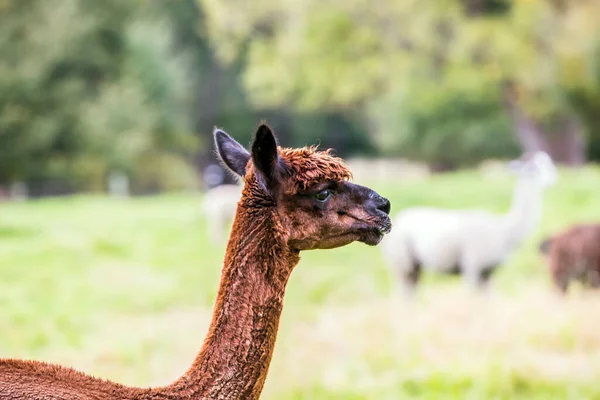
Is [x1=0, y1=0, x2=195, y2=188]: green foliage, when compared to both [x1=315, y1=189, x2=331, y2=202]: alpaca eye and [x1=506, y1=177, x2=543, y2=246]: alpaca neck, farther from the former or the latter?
[x1=315, y1=189, x2=331, y2=202]: alpaca eye

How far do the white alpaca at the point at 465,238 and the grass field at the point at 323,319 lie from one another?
40cm

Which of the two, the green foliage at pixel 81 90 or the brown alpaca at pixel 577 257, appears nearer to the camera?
the brown alpaca at pixel 577 257

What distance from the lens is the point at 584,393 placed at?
6.59 metres

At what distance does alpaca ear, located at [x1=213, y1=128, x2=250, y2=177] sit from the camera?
3.41 metres

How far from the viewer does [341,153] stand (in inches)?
1832

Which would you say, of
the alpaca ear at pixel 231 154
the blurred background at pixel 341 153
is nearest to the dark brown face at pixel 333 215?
the alpaca ear at pixel 231 154

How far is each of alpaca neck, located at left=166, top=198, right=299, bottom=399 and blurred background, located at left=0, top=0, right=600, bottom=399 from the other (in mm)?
1547

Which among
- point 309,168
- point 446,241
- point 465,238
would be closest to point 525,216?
point 465,238

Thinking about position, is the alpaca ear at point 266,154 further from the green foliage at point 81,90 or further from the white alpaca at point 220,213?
the green foliage at point 81,90

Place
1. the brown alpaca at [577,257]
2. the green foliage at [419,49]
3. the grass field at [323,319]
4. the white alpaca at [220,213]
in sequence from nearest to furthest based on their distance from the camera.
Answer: the grass field at [323,319] → the brown alpaca at [577,257] → the white alpaca at [220,213] → the green foliage at [419,49]

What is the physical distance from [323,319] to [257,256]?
6521 mm

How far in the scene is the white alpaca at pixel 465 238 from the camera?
9969mm

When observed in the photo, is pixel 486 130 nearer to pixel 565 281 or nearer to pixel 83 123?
pixel 83 123

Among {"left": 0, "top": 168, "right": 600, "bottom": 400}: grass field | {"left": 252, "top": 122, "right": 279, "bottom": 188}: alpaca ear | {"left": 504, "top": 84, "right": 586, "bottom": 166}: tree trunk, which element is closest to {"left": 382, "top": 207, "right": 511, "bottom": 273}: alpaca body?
{"left": 0, "top": 168, "right": 600, "bottom": 400}: grass field
